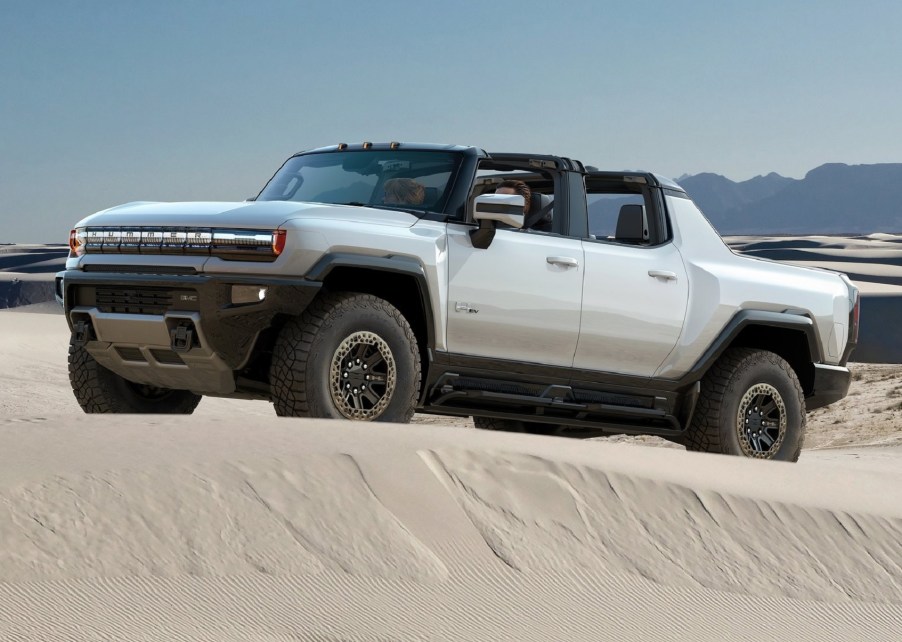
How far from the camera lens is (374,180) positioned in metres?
8.00

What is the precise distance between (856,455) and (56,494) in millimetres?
10322

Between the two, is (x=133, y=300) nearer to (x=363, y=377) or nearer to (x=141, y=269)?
(x=141, y=269)

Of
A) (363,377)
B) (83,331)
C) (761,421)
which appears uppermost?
(83,331)

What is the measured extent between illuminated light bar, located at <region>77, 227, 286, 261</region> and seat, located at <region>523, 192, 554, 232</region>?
6.66 feet

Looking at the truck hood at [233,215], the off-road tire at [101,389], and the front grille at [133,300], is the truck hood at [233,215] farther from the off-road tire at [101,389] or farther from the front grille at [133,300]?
the off-road tire at [101,389]

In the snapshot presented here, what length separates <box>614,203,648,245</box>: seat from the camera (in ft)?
29.6

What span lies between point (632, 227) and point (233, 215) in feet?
10.2

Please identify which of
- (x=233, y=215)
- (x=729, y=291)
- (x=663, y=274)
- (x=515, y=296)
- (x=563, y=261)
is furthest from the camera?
(x=729, y=291)

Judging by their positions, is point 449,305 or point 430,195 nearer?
point 449,305

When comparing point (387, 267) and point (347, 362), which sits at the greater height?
point (387, 267)

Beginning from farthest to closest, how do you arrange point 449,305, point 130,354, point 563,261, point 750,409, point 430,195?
point 750,409 → point 563,261 → point 430,195 → point 449,305 → point 130,354

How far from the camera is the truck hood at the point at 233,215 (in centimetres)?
697

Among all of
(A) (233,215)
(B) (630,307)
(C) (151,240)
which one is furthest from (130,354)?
(B) (630,307)

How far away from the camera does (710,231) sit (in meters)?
9.23
